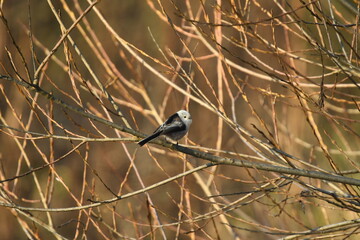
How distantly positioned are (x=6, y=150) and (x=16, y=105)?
133 centimetres

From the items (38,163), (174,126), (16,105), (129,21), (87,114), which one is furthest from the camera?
(129,21)

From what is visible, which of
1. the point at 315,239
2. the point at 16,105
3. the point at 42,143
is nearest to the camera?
the point at 315,239

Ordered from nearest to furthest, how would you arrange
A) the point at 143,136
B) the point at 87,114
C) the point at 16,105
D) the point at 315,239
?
the point at 87,114, the point at 143,136, the point at 315,239, the point at 16,105

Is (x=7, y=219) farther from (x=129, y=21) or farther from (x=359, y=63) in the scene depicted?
(x=359, y=63)

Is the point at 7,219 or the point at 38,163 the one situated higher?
the point at 38,163

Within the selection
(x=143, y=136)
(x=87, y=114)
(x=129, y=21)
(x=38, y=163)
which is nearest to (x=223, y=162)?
(x=143, y=136)

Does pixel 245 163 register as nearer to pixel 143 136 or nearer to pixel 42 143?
pixel 143 136

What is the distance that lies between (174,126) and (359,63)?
7.46 feet

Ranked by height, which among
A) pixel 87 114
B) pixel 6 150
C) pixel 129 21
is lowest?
pixel 87 114

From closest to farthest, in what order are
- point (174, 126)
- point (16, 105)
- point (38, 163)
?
1. point (174, 126)
2. point (16, 105)
3. point (38, 163)

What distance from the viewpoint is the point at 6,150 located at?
46.5 feet

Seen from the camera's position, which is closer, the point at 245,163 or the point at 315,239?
the point at 245,163

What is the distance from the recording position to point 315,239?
177 inches

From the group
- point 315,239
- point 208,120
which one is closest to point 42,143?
point 208,120
